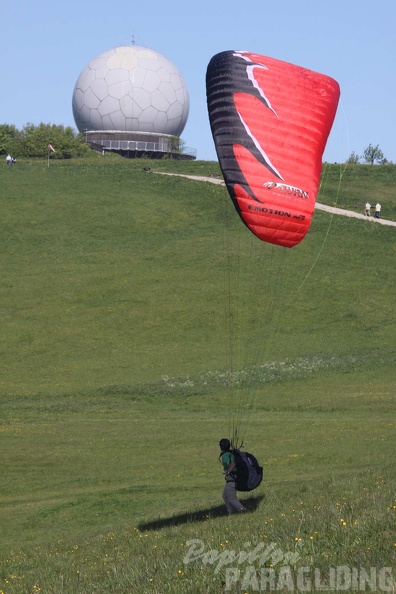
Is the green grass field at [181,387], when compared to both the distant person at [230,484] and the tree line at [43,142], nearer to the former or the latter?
the distant person at [230,484]

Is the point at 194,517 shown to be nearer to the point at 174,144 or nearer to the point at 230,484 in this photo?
the point at 230,484

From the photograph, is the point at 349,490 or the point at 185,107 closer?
the point at 349,490

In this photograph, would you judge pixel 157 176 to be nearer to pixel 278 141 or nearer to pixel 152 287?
pixel 152 287

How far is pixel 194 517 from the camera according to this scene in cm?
1900

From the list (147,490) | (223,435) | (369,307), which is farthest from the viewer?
(369,307)

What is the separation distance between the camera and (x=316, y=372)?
135 ft

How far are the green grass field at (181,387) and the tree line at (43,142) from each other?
40.5 feet

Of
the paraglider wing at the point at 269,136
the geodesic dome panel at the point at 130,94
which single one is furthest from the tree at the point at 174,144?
the paraglider wing at the point at 269,136

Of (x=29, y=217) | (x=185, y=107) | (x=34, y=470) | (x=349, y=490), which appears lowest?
(x=34, y=470)

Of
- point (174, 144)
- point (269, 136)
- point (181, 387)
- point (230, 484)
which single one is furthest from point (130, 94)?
point (230, 484)

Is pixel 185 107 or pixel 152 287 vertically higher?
pixel 185 107

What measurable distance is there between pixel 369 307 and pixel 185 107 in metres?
56.0

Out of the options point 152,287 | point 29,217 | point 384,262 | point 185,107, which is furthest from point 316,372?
point 185,107

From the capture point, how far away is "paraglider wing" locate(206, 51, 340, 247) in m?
19.1
